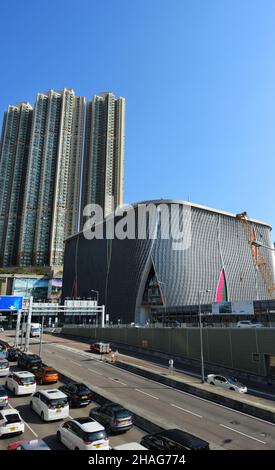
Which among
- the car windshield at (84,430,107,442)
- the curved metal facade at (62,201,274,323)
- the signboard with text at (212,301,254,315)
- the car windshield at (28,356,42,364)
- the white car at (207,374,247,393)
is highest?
the curved metal facade at (62,201,274,323)

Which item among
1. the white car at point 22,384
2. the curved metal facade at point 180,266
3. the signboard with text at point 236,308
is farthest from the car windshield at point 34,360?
the curved metal facade at point 180,266

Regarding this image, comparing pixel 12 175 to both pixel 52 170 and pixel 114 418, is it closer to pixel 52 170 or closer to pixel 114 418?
pixel 52 170

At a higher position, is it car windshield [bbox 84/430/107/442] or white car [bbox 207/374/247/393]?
car windshield [bbox 84/430/107/442]

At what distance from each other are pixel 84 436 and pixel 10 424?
16.1ft

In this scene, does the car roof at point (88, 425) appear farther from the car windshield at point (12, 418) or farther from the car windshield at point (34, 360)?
the car windshield at point (34, 360)

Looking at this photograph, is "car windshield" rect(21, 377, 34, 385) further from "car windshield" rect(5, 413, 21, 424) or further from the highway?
"car windshield" rect(5, 413, 21, 424)

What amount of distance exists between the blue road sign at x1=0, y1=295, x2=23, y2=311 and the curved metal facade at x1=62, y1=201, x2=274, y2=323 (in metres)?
62.6

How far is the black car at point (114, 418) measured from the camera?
18.7 m

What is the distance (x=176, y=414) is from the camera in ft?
76.2

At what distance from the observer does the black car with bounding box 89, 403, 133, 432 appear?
18.7 metres

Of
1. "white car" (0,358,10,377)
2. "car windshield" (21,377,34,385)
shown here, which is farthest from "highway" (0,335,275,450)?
"white car" (0,358,10,377)

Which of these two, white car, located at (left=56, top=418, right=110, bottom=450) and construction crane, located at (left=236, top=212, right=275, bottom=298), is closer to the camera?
white car, located at (left=56, top=418, right=110, bottom=450)

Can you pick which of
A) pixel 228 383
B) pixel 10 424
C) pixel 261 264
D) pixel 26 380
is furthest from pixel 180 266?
pixel 10 424
